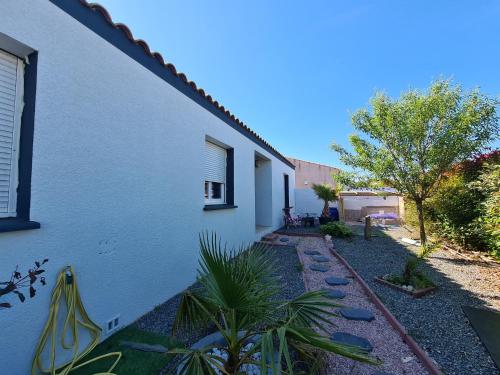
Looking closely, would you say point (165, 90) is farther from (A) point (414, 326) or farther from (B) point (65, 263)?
(A) point (414, 326)

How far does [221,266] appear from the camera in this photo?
78.4 inches

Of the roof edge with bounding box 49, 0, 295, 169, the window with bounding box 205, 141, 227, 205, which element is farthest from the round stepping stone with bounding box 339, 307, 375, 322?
the roof edge with bounding box 49, 0, 295, 169

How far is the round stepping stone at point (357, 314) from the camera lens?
3.80m

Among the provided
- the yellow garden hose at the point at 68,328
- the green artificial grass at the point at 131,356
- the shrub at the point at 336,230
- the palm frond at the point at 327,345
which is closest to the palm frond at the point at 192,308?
the green artificial grass at the point at 131,356

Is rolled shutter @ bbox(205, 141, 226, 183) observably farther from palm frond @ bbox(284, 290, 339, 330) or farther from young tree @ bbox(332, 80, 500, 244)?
young tree @ bbox(332, 80, 500, 244)

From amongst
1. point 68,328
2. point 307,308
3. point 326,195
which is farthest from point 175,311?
point 326,195

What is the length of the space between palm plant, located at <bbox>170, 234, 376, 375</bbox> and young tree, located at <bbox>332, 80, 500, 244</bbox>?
24.2ft

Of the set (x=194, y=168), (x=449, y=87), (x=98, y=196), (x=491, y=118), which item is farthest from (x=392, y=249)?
(x=98, y=196)

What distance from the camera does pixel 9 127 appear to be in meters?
2.30

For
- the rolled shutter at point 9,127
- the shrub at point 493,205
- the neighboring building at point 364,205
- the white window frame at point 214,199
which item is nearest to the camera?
the rolled shutter at point 9,127

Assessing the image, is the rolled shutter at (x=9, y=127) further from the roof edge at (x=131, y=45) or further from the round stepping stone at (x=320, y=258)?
the round stepping stone at (x=320, y=258)

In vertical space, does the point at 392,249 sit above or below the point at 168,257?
below

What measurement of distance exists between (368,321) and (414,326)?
0.65 metres

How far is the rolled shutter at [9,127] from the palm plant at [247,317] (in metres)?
1.92
